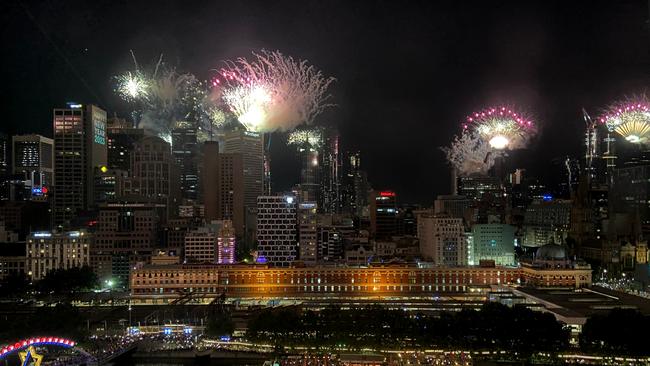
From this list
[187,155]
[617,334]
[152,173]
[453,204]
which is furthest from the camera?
[187,155]

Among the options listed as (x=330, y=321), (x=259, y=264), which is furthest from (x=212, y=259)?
(x=330, y=321)

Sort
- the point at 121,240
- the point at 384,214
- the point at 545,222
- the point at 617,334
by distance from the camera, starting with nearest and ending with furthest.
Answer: the point at 617,334 → the point at 121,240 → the point at 545,222 → the point at 384,214

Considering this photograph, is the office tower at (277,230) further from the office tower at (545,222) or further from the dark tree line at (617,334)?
the office tower at (545,222)

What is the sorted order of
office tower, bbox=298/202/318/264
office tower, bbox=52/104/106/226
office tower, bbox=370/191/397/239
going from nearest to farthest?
office tower, bbox=298/202/318/264
office tower, bbox=52/104/106/226
office tower, bbox=370/191/397/239

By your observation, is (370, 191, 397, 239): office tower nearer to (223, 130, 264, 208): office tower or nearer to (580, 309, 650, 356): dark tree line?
(223, 130, 264, 208): office tower

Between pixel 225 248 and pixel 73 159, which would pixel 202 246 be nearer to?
pixel 225 248

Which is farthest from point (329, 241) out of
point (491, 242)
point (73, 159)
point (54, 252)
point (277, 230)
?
point (73, 159)

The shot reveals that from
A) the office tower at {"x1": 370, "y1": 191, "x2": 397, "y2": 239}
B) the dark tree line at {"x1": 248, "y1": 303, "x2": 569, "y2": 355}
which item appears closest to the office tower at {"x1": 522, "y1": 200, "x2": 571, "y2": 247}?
the office tower at {"x1": 370, "y1": 191, "x2": 397, "y2": 239}

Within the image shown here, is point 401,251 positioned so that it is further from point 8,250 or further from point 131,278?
point 8,250
